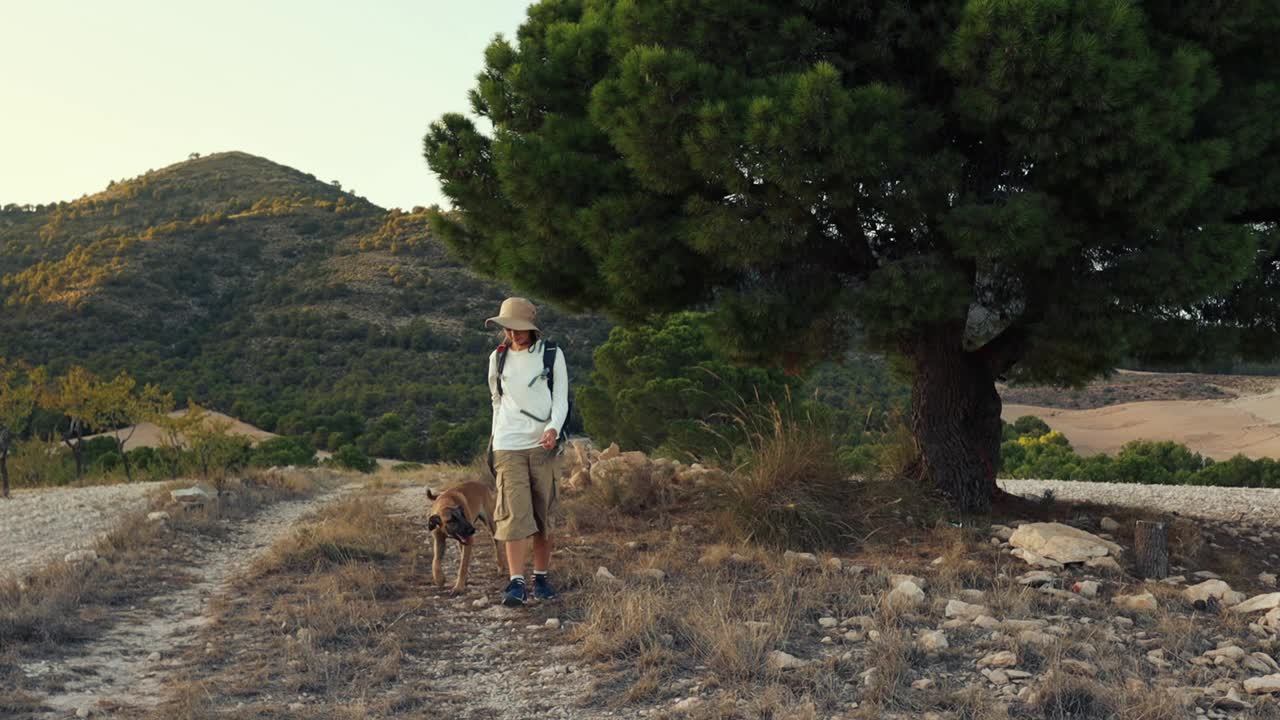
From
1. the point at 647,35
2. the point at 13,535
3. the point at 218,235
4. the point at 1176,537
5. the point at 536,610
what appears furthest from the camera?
the point at 218,235

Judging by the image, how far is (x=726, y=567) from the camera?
6945 mm

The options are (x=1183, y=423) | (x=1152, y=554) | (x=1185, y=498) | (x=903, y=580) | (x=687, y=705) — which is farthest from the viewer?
(x=1183, y=423)

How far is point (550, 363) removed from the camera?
21.1 ft

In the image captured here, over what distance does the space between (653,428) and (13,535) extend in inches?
439

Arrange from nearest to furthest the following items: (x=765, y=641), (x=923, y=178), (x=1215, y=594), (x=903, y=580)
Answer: (x=765, y=641), (x=1215, y=594), (x=903, y=580), (x=923, y=178)

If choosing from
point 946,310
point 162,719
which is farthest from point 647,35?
point 162,719

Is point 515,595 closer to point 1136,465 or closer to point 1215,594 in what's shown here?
point 1215,594

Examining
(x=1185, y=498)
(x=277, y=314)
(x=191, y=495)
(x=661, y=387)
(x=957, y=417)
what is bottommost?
(x=1185, y=498)

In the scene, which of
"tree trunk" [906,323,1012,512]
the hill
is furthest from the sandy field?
"tree trunk" [906,323,1012,512]

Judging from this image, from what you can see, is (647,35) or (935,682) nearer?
(935,682)

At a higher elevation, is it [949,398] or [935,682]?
[949,398]

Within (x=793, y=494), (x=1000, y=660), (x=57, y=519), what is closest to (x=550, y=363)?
(x=793, y=494)

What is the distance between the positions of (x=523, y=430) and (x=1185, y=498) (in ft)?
30.3

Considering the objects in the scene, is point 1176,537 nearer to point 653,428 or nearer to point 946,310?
point 946,310
